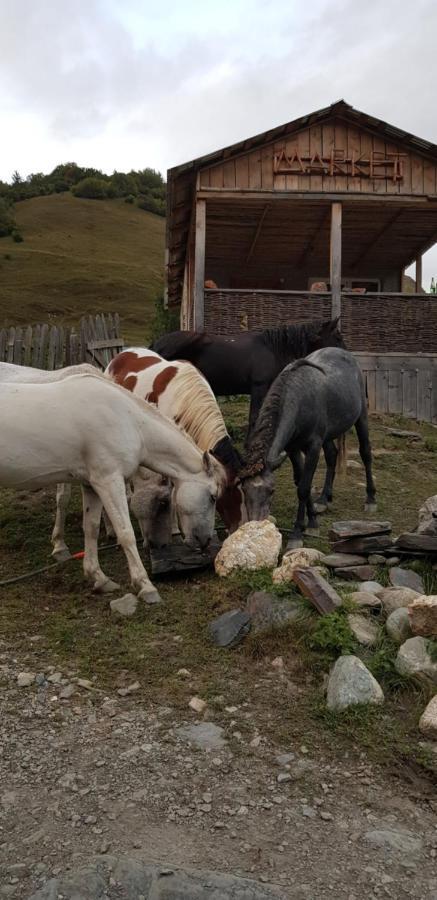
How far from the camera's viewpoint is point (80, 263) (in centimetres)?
4662

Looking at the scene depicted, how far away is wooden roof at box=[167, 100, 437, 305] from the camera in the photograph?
1226 cm

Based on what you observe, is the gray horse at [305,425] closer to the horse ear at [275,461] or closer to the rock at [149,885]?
the horse ear at [275,461]

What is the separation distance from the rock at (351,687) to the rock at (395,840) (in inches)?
31.0

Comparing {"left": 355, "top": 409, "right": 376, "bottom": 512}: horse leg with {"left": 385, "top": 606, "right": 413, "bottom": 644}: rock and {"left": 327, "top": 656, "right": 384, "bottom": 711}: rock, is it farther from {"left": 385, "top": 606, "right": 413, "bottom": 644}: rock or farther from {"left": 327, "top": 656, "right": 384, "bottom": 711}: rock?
{"left": 327, "top": 656, "right": 384, "bottom": 711}: rock

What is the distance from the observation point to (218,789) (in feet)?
8.81

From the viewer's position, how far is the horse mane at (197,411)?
221 inches

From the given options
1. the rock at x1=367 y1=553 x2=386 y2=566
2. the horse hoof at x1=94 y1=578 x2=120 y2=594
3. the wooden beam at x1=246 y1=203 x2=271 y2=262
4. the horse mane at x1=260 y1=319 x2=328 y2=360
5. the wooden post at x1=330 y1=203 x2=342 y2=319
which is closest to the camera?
the rock at x1=367 y1=553 x2=386 y2=566

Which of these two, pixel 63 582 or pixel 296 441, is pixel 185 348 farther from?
pixel 63 582

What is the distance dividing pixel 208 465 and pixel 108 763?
8.82 feet

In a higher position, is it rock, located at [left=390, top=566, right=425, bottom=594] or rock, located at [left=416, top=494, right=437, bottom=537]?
rock, located at [left=416, top=494, right=437, bottom=537]

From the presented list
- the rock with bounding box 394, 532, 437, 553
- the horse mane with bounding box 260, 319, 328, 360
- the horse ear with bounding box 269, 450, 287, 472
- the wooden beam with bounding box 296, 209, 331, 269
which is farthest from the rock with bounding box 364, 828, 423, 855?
the wooden beam with bounding box 296, 209, 331, 269

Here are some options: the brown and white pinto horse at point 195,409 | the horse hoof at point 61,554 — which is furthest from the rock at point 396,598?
the horse hoof at point 61,554

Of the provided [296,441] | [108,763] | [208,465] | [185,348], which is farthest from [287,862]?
[185,348]

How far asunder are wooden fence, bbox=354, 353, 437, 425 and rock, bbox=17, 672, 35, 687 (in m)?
10.5
